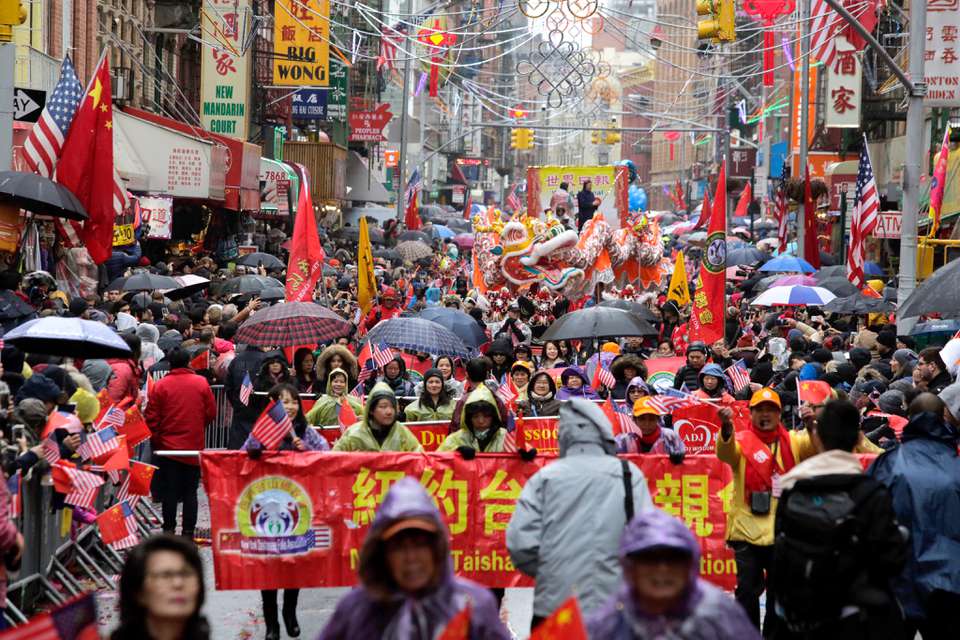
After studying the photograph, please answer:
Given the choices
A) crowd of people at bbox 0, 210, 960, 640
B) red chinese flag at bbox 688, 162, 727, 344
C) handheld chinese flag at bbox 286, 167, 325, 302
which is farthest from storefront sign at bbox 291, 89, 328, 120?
handheld chinese flag at bbox 286, 167, 325, 302

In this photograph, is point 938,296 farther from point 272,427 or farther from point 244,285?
point 244,285

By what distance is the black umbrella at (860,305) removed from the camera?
787 inches

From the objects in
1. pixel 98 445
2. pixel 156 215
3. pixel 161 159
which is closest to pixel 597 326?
pixel 98 445

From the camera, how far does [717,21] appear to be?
19469 millimetres

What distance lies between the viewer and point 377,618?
475cm

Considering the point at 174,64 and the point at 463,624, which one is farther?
the point at 174,64

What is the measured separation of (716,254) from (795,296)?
1.76m

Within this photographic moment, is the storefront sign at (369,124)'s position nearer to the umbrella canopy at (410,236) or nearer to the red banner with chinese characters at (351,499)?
the umbrella canopy at (410,236)

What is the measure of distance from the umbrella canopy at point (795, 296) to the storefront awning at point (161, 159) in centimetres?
996

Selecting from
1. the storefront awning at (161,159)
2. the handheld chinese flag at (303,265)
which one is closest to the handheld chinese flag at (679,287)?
the handheld chinese flag at (303,265)

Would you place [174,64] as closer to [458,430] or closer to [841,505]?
[458,430]

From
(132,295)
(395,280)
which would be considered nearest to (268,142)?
(395,280)

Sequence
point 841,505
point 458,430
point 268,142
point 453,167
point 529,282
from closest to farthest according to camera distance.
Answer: point 841,505, point 458,430, point 529,282, point 268,142, point 453,167

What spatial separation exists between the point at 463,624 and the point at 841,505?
2125 millimetres
